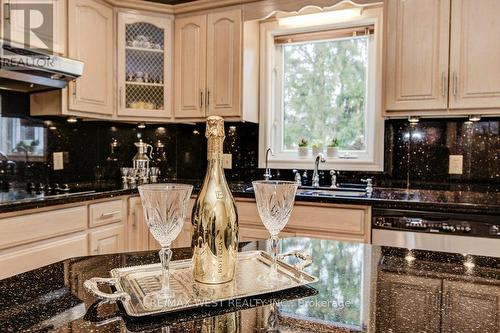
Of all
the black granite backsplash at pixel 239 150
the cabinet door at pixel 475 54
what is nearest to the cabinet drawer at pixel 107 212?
the black granite backsplash at pixel 239 150

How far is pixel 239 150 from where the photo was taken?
10.5ft

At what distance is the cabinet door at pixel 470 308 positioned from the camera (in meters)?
0.62

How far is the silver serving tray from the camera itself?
2.21 ft

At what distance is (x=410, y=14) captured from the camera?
2.36 meters

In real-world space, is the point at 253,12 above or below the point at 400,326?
above

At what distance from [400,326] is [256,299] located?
252 mm

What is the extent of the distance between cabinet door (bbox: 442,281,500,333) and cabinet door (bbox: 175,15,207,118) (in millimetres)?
2441

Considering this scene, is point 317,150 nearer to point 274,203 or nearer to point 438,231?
point 438,231

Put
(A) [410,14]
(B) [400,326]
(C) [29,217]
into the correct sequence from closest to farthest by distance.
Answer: (B) [400,326] → (C) [29,217] → (A) [410,14]

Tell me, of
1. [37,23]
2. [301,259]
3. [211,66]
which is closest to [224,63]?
[211,66]

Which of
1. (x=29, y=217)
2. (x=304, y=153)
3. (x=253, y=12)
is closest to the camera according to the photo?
(x=29, y=217)

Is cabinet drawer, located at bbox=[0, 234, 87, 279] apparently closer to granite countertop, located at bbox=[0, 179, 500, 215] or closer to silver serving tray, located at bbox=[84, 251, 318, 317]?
granite countertop, located at bbox=[0, 179, 500, 215]

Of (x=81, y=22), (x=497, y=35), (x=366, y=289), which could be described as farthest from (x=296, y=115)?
(x=366, y=289)

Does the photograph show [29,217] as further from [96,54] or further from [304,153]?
[304,153]
